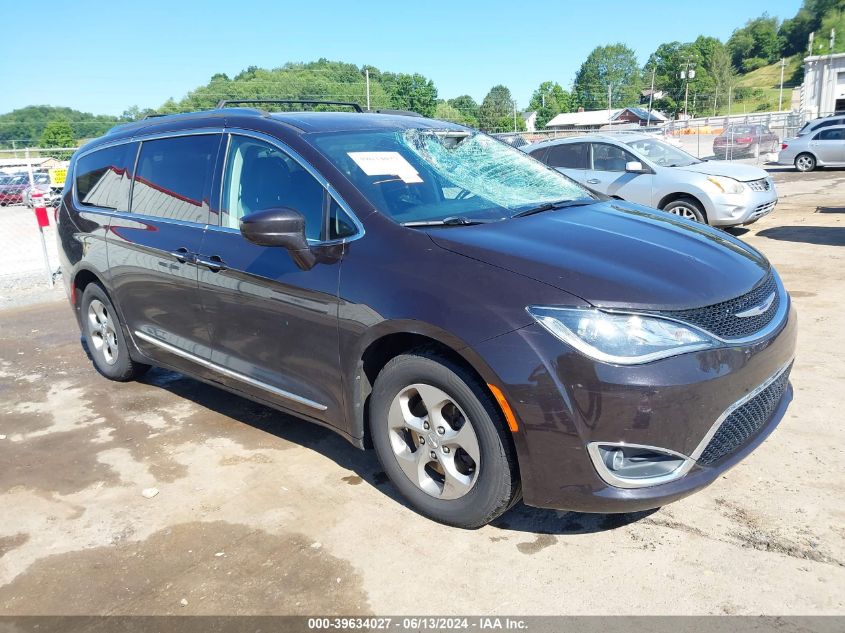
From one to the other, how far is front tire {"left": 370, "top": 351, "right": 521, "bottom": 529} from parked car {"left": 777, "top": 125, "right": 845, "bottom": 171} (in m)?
23.3

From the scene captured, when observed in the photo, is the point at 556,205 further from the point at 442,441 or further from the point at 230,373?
the point at 230,373

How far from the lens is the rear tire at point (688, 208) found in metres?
9.78

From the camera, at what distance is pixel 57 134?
137 ft

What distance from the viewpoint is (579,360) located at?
2525 mm

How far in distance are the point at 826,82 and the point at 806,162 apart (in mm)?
40083

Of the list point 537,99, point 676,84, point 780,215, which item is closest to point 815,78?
point 780,215

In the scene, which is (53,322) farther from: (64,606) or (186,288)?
(64,606)

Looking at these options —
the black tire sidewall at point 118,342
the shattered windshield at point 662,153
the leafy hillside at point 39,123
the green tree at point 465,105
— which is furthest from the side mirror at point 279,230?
the green tree at point 465,105

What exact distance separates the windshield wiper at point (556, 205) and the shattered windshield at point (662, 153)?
276 inches

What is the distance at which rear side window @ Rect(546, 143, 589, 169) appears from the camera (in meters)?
10.7

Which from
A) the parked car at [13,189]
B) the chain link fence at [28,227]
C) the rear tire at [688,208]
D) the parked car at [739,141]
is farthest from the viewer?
the parked car at [739,141]

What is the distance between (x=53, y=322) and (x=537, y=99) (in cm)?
13925

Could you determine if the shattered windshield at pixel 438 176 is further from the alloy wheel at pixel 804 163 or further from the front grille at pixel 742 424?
the alloy wheel at pixel 804 163

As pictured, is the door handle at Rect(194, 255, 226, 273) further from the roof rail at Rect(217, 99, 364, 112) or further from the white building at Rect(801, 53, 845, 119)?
the white building at Rect(801, 53, 845, 119)
